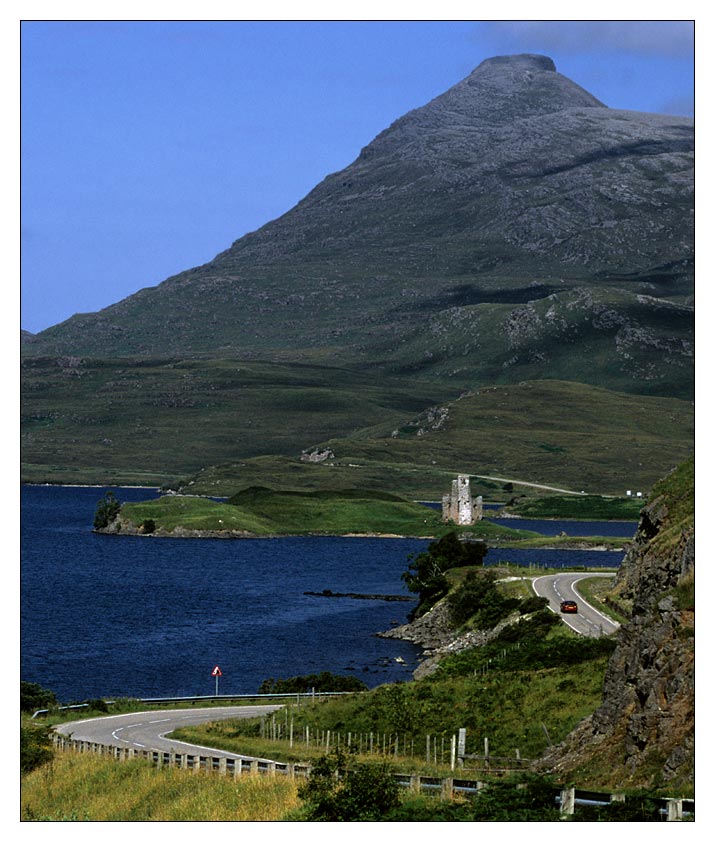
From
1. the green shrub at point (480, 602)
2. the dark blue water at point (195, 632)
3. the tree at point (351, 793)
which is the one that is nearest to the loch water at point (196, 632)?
the dark blue water at point (195, 632)

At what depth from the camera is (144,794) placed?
38219 millimetres

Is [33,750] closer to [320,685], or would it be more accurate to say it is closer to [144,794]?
→ [144,794]

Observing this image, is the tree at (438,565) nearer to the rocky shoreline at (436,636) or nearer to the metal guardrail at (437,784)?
the rocky shoreline at (436,636)

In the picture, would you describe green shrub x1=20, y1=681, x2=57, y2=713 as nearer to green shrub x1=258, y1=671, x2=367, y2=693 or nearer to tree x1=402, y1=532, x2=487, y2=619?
green shrub x1=258, y1=671, x2=367, y2=693

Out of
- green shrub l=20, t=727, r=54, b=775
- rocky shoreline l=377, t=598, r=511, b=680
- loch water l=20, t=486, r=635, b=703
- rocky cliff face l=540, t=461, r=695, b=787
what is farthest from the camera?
rocky shoreline l=377, t=598, r=511, b=680

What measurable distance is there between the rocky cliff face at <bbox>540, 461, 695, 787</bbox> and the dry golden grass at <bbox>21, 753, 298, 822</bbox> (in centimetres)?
906

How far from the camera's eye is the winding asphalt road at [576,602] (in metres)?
88.5

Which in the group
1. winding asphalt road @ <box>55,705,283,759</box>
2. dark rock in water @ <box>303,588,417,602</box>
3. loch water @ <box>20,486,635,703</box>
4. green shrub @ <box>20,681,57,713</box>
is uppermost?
winding asphalt road @ <box>55,705,283,759</box>

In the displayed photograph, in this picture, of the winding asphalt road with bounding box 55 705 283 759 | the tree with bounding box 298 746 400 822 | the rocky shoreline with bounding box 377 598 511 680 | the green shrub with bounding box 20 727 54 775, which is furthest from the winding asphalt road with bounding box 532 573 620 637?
the tree with bounding box 298 746 400 822

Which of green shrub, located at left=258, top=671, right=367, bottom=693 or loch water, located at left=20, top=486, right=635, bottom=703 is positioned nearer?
green shrub, located at left=258, top=671, right=367, bottom=693

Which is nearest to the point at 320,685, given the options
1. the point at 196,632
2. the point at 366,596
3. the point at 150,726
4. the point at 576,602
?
the point at 150,726

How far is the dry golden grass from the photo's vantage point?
33219 millimetres

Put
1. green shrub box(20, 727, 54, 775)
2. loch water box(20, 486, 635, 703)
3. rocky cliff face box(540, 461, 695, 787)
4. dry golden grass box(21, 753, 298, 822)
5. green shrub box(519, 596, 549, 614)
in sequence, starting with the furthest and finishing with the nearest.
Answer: loch water box(20, 486, 635, 703)
green shrub box(519, 596, 549, 614)
green shrub box(20, 727, 54, 775)
rocky cliff face box(540, 461, 695, 787)
dry golden grass box(21, 753, 298, 822)
